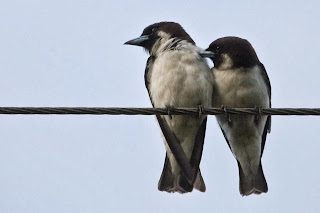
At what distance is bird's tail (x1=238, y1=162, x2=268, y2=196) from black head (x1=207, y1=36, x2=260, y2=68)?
1.33 metres

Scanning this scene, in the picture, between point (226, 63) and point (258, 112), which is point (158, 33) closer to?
point (226, 63)

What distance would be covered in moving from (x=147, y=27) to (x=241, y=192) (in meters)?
2.21

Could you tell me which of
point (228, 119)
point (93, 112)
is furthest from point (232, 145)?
point (93, 112)

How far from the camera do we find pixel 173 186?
9320 millimetres

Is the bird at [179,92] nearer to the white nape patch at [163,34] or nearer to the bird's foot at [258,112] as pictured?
the white nape patch at [163,34]

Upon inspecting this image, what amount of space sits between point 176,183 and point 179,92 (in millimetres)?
1073

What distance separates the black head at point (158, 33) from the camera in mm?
9633

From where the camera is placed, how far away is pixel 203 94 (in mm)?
8820

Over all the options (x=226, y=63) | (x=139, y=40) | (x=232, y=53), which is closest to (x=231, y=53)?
(x=232, y=53)

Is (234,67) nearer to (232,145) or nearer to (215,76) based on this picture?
(215,76)

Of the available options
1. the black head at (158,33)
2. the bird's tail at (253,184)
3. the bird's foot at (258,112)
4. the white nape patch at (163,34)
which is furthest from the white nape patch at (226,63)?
the bird's tail at (253,184)

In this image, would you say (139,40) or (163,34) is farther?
(139,40)

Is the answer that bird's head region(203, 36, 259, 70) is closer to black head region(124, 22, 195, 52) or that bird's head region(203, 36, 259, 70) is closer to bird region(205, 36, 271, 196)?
bird region(205, 36, 271, 196)

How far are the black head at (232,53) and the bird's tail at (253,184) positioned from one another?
4.36ft
